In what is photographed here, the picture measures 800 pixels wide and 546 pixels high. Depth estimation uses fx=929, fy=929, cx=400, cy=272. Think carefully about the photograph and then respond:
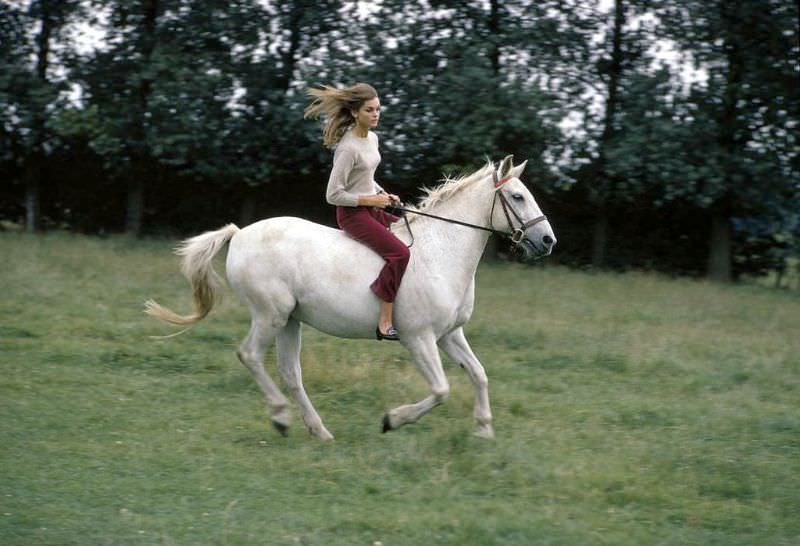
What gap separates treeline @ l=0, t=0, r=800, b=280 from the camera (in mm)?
20062

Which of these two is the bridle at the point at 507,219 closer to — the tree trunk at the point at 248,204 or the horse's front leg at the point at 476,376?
the horse's front leg at the point at 476,376

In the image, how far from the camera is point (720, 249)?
69.9ft

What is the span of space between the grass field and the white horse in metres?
0.45

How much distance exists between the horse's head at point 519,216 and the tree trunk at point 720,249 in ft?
49.0

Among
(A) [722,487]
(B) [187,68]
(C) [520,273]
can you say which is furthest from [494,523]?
(B) [187,68]

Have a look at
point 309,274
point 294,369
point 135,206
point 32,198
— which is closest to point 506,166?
point 309,274

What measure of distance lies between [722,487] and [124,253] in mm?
15197

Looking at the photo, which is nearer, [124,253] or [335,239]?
[335,239]

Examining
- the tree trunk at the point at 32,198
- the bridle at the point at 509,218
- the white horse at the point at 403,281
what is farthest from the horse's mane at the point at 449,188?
the tree trunk at the point at 32,198

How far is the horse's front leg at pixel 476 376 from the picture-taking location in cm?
776

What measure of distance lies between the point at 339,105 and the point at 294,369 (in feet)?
7.47

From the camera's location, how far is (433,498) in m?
6.20

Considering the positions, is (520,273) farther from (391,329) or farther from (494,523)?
(494,523)

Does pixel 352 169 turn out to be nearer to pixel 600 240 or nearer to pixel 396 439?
pixel 396 439
